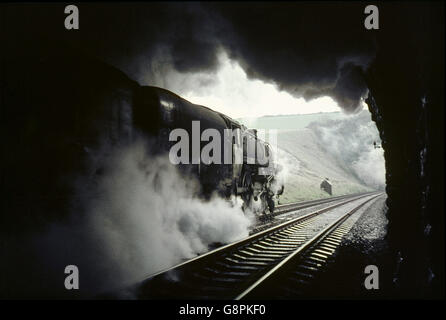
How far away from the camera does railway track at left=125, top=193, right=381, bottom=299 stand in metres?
3.90

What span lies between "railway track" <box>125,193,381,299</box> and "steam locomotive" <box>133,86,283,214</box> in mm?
1705

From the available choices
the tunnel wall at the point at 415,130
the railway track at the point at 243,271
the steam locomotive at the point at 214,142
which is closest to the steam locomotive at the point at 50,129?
the steam locomotive at the point at 214,142

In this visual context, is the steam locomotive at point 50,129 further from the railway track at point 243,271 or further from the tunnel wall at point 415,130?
the tunnel wall at point 415,130

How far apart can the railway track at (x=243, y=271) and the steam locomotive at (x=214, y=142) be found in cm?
170

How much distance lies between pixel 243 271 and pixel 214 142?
A: 3171 millimetres

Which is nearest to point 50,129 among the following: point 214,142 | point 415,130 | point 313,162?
point 214,142

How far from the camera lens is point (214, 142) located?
23.2ft

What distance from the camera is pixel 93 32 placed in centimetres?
584

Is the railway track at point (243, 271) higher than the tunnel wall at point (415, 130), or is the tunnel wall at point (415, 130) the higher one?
the tunnel wall at point (415, 130)

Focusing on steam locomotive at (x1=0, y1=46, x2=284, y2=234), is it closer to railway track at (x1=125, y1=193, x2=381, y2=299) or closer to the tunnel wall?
railway track at (x1=125, y1=193, x2=381, y2=299)

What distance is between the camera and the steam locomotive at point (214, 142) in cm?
545

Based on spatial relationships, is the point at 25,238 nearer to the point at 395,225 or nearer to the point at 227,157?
the point at 227,157

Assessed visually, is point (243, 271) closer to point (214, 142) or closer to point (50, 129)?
point (214, 142)
